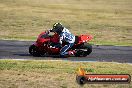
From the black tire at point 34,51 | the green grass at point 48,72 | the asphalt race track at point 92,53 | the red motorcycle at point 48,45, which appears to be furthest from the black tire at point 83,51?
the black tire at point 34,51

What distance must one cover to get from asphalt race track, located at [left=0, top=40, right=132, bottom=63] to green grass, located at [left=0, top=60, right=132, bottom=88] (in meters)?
1.28

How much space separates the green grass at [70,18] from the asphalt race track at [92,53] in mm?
2723

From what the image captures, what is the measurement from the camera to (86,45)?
23609mm

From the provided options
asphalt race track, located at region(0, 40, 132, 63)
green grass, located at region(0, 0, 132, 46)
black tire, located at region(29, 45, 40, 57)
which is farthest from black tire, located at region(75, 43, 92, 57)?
green grass, located at region(0, 0, 132, 46)

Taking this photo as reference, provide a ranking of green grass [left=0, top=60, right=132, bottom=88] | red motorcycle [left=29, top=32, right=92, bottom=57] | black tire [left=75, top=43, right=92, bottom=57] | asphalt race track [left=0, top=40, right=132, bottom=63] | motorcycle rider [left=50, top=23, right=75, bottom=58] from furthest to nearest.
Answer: black tire [left=75, top=43, right=92, bottom=57], asphalt race track [left=0, top=40, right=132, bottom=63], red motorcycle [left=29, top=32, right=92, bottom=57], motorcycle rider [left=50, top=23, right=75, bottom=58], green grass [left=0, top=60, right=132, bottom=88]

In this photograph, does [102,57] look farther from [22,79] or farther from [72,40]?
[22,79]

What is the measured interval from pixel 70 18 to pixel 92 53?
20.5 meters

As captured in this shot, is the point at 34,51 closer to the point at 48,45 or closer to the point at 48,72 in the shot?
the point at 48,45

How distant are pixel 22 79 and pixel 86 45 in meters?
7.08

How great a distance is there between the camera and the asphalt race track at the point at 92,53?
2302 cm

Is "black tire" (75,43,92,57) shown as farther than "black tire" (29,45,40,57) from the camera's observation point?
Yes

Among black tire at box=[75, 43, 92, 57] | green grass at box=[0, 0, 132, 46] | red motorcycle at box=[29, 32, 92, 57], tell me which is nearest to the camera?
red motorcycle at box=[29, 32, 92, 57]

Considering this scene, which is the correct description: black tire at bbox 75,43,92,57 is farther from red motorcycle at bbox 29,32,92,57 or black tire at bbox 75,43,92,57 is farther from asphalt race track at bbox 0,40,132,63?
asphalt race track at bbox 0,40,132,63

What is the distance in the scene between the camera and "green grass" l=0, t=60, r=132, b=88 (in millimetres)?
16672
